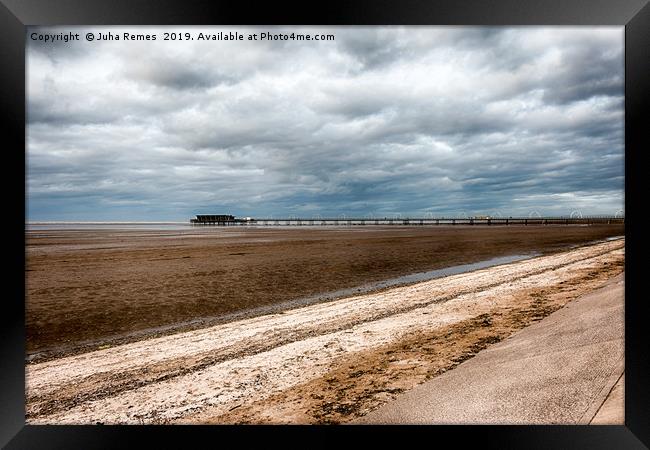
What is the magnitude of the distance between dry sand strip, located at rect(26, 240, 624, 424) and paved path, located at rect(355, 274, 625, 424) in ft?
3.70

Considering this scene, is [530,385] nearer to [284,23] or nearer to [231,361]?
[231,361]

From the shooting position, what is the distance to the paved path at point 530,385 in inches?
107

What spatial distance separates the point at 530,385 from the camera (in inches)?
118

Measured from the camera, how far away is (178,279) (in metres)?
11.1

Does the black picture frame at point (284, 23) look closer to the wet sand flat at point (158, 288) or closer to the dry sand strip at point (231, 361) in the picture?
the dry sand strip at point (231, 361)


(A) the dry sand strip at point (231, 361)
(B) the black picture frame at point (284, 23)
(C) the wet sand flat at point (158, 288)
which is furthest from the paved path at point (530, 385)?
(C) the wet sand flat at point (158, 288)

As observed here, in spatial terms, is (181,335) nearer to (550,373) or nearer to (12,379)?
(12,379)

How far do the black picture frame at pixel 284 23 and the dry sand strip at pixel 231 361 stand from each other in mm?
591

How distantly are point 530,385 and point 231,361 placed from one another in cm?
311

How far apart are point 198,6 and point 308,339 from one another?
3987mm

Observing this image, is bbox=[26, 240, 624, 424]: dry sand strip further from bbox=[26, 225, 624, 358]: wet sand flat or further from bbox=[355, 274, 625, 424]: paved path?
bbox=[26, 225, 624, 358]: wet sand flat

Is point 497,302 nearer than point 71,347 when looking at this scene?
No

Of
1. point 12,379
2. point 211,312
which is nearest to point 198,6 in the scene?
point 12,379

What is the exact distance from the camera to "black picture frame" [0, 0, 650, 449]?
2.60 m
